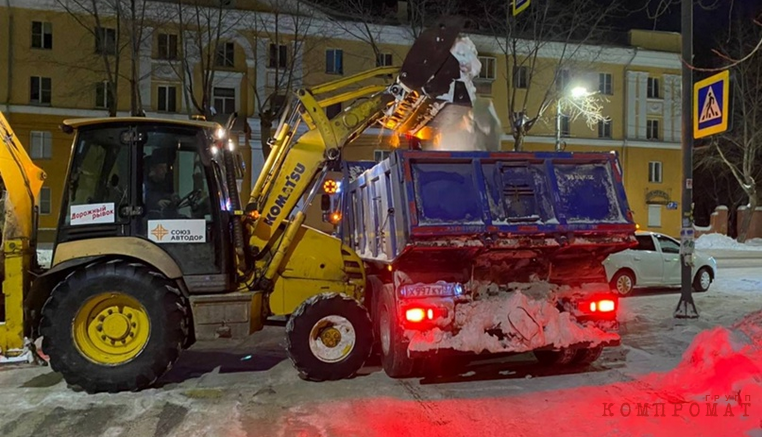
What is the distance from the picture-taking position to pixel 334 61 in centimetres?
3325

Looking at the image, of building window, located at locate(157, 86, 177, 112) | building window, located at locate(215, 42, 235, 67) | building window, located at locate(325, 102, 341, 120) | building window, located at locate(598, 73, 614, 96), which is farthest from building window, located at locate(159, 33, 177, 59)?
building window, located at locate(598, 73, 614, 96)

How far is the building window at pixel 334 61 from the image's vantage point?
3303cm

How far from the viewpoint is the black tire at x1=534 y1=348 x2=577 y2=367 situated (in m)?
7.28

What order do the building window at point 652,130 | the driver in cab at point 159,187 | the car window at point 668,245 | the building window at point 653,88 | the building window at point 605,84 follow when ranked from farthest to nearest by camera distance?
the building window at point 652,130
the building window at point 653,88
the building window at point 605,84
the car window at point 668,245
the driver in cab at point 159,187

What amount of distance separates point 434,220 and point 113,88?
760 inches

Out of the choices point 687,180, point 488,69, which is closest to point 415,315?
point 687,180

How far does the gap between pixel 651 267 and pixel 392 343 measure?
32.1 feet

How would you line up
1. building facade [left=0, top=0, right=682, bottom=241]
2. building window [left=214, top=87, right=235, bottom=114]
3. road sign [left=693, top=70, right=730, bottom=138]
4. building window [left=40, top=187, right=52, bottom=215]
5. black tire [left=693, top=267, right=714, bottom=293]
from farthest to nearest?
1. building window [left=214, top=87, right=235, bottom=114]
2. building facade [left=0, top=0, right=682, bottom=241]
3. building window [left=40, top=187, right=52, bottom=215]
4. black tire [left=693, top=267, right=714, bottom=293]
5. road sign [left=693, top=70, right=730, bottom=138]

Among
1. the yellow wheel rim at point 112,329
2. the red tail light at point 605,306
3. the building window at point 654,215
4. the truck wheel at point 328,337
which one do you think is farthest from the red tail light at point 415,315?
the building window at point 654,215

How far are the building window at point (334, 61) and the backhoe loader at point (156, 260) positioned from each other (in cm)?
2664

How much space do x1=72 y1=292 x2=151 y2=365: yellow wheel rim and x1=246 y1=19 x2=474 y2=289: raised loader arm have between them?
151 centimetres

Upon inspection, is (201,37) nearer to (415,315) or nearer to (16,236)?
(16,236)

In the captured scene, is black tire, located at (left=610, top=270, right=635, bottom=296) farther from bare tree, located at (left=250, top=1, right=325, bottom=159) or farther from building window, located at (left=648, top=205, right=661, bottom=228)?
building window, located at (left=648, top=205, right=661, bottom=228)

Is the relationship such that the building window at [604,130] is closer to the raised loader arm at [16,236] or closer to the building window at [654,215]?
the building window at [654,215]
